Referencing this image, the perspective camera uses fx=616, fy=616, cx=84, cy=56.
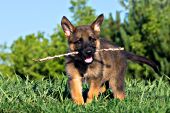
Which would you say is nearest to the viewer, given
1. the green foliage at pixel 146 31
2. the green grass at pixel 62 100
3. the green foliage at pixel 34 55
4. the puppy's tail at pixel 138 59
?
the green grass at pixel 62 100

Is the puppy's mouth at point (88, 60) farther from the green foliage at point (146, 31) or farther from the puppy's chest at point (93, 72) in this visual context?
the green foliage at point (146, 31)

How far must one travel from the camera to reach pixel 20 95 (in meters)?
9.73

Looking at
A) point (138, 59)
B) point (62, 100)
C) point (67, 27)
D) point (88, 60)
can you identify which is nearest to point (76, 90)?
point (62, 100)

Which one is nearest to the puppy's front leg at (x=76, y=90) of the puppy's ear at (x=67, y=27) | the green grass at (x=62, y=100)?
the green grass at (x=62, y=100)

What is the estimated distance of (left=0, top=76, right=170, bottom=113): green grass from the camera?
8430mm

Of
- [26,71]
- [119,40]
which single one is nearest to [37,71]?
[26,71]

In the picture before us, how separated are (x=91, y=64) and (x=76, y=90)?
0.55 meters

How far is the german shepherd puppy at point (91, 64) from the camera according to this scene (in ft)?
32.3

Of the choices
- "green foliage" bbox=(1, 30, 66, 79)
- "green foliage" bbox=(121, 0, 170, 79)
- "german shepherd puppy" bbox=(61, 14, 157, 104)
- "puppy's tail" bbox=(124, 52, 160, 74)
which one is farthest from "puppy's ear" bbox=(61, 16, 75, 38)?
"green foliage" bbox=(121, 0, 170, 79)

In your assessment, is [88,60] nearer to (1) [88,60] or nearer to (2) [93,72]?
(1) [88,60]

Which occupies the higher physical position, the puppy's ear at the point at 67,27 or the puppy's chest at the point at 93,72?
the puppy's ear at the point at 67,27

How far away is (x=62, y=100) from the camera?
9562 mm

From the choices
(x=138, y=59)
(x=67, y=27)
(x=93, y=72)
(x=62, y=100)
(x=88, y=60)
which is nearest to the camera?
(x=62, y=100)

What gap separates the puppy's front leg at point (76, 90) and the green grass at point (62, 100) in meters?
0.12
